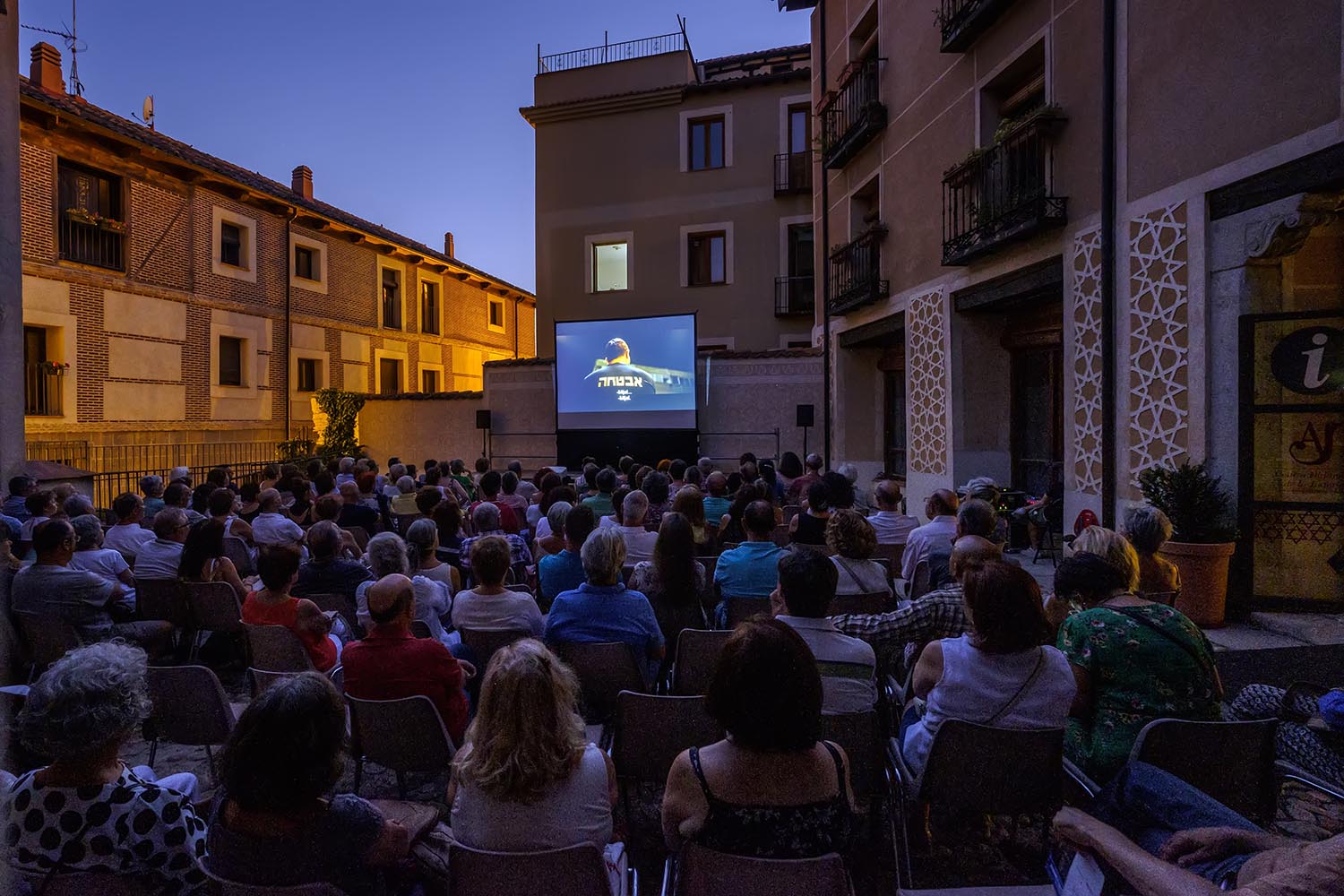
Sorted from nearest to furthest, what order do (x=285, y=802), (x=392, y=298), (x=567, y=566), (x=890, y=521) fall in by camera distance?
(x=285, y=802) → (x=567, y=566) → (x=890, y=521) → (x=392, y=298)

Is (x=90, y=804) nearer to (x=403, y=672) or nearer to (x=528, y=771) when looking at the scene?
(x=528, y=771)

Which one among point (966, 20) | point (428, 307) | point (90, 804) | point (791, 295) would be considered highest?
point (966, 20)

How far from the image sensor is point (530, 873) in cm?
146

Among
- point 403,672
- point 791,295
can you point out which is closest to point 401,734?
point 403,672

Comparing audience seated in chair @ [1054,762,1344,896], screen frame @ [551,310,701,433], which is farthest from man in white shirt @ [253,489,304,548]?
screen frame @ [551,310,701,433]

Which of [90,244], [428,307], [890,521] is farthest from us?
[428,307]

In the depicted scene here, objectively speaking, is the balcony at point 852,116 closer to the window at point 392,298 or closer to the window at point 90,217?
the window at point 90,217

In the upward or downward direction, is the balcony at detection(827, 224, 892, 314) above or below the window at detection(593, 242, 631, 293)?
below

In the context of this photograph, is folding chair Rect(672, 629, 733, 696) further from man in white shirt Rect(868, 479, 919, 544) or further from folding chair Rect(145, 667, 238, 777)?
man in white shirt Rect(868, 479, 919, 544)

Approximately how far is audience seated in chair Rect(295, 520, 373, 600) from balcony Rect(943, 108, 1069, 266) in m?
6.37

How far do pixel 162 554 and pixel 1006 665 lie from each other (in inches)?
184

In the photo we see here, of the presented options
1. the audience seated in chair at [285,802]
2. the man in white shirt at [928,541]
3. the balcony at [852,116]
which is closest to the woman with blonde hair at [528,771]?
the audience seated in chair at [285,802]

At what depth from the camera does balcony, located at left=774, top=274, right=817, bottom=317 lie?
1570 cm

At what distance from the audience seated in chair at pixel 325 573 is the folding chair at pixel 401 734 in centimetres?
145
